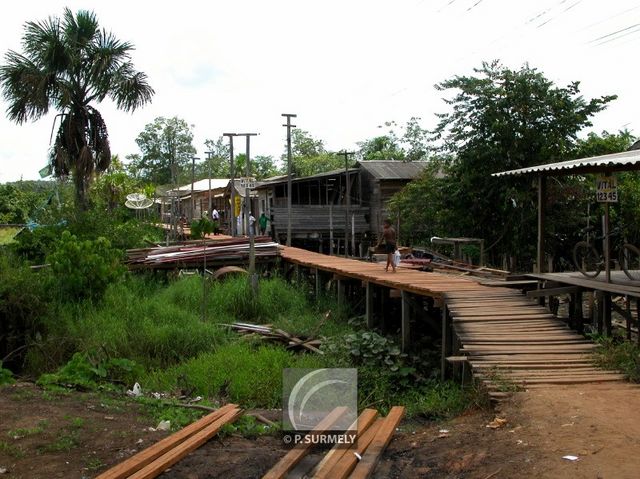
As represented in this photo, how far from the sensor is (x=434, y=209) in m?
22.2

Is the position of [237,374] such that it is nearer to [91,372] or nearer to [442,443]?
[91,372]

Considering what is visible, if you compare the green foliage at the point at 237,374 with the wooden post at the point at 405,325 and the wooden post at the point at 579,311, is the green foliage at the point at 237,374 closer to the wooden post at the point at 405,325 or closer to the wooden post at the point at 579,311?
the wooden post at the point at 405,325

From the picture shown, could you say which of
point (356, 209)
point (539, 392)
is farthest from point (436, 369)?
point (356, 209)

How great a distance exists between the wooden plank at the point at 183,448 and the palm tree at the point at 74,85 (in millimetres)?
15988

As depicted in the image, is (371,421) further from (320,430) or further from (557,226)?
(557,226)

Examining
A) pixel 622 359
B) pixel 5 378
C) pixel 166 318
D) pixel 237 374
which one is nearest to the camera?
pixel 622 359

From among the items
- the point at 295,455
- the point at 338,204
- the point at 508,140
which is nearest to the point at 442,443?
the point at 295,455

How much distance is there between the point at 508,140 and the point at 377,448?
16.4 metres

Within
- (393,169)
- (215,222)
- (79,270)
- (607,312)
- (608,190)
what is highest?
(393,169)

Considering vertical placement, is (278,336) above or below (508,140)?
below

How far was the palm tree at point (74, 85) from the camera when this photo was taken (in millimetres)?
19750

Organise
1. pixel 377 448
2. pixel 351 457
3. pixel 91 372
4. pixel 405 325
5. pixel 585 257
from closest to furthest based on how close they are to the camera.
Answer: pixel 351 457
pixel 377 448
pixel 91 372
pixel 585 257
pixel 405 325

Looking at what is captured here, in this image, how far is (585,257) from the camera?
11.2 metres

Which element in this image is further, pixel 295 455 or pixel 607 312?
pixel 607 312
